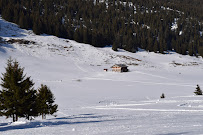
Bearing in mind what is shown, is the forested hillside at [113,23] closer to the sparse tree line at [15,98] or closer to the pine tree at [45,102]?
the pine tree at [45,102]

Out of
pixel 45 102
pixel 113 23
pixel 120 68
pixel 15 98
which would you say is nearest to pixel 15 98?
pixel 15 98

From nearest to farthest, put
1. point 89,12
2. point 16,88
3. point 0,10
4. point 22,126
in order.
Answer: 1. point 22,126
2. point 16,88
3. point 0,10
4. point 89,12

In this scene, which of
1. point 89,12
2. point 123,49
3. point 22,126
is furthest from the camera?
point 89,12

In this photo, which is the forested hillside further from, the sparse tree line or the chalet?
the sparse tree line

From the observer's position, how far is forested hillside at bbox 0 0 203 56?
102 m

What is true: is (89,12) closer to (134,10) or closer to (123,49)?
(134,10)

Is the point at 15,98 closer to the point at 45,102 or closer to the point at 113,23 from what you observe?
the point at 45,102

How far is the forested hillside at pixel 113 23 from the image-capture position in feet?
334

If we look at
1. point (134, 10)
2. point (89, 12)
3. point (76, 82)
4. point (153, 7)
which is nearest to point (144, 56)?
point (76, 82)

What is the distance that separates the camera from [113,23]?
436ft

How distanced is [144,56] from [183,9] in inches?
4625

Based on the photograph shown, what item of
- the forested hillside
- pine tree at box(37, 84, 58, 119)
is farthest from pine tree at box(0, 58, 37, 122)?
the forested hillside

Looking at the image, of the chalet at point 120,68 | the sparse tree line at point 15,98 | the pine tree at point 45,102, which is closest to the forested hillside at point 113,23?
the chalet at point 120,68

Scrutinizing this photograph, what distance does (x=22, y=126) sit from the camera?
11.8 metres
